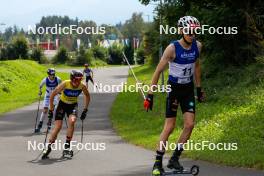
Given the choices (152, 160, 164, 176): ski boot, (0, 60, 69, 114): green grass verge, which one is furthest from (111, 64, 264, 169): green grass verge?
(0, 60, 69, 114): green grass verge

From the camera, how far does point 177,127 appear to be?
1650 centimetres

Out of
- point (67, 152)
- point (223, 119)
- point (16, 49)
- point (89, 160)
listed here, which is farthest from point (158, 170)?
point (16, 49)

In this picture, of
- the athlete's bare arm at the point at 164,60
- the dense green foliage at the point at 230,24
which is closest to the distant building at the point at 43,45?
the dense green foliage at the point at 230,24

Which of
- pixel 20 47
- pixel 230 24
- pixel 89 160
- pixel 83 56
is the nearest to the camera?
pixel 89 160

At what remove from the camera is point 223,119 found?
16.1m

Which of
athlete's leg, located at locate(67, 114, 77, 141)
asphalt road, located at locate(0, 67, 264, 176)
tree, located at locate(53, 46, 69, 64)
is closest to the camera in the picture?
asphalt road, located at locate(0, 67, 264, 176)

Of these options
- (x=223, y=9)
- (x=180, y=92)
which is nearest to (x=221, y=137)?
(x=180, y=92)

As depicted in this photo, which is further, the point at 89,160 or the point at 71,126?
the point at 71,126

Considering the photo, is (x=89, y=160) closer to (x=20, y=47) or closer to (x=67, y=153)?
(x=67, y=153)

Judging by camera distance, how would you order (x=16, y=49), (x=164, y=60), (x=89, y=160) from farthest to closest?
(x=16, y=49) → (x=89, y=160) → (x=164, y=60)

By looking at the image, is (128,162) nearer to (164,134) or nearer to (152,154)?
(152,154)

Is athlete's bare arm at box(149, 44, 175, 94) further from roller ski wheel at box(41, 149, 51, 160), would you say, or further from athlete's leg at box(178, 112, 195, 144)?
roller ski wheel at box(41, 149, 51, 160)

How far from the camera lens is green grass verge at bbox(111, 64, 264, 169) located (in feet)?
37.0

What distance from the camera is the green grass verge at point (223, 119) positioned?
11289 mm
